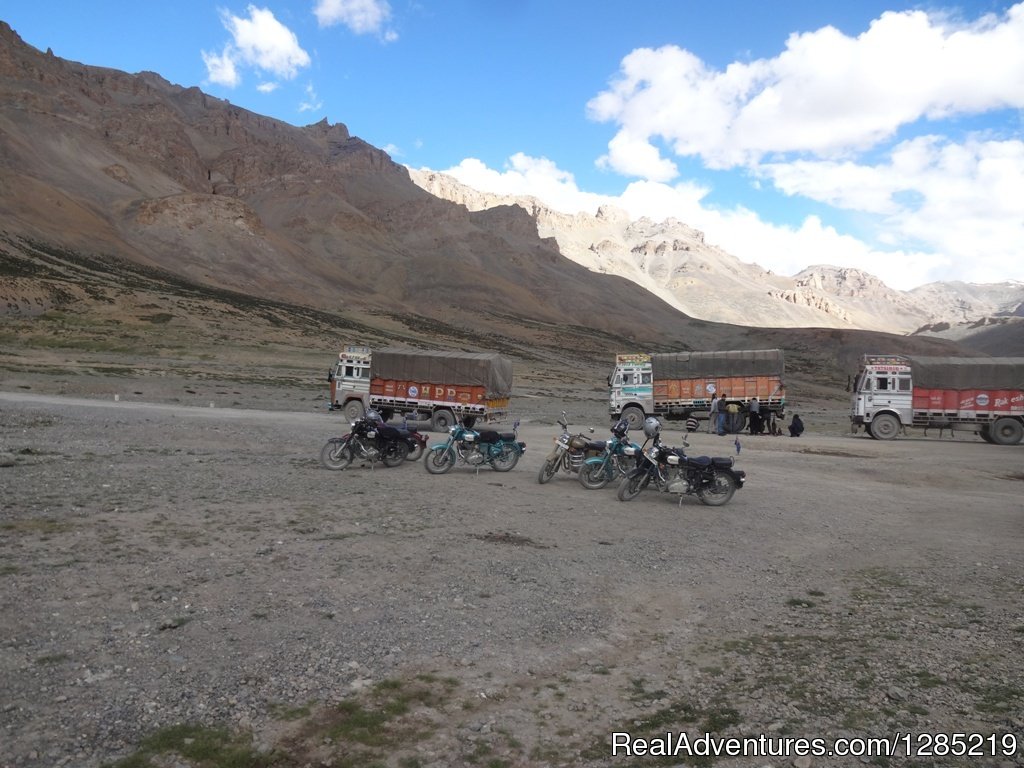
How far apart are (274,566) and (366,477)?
6.00 m

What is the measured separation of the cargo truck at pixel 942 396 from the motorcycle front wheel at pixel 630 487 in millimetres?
18302

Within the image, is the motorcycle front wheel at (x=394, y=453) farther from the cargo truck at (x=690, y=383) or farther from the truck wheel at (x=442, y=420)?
the cargo truck at (x=690, y=383)

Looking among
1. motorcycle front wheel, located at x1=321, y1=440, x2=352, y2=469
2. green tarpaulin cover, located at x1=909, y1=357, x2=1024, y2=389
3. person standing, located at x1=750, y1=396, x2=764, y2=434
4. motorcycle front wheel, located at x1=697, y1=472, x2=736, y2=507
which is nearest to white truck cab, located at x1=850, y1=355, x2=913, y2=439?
green tarpaulin cover, located at x1=909, y1=357, x2=1024, y2=389

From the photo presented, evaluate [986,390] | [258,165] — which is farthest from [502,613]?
[258,165]

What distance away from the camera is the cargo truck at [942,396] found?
2503cm

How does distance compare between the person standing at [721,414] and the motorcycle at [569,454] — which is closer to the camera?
the motorcycle at [569,454]

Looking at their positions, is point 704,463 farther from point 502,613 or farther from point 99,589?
point 99,589

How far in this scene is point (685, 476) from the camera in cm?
1216

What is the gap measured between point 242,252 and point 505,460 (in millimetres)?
107044

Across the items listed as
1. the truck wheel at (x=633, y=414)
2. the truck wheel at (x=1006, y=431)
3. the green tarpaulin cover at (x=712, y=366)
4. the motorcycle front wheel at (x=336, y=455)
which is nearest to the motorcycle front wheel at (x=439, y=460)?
the motorcycle front wheel at (x=336, y=455)

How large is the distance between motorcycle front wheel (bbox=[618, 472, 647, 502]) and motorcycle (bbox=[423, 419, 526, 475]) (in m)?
3.50

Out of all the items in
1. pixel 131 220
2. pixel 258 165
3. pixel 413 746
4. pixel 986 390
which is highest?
pixel 258 165

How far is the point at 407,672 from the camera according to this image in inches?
193

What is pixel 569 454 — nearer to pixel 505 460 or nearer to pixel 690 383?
pixel 505 460
